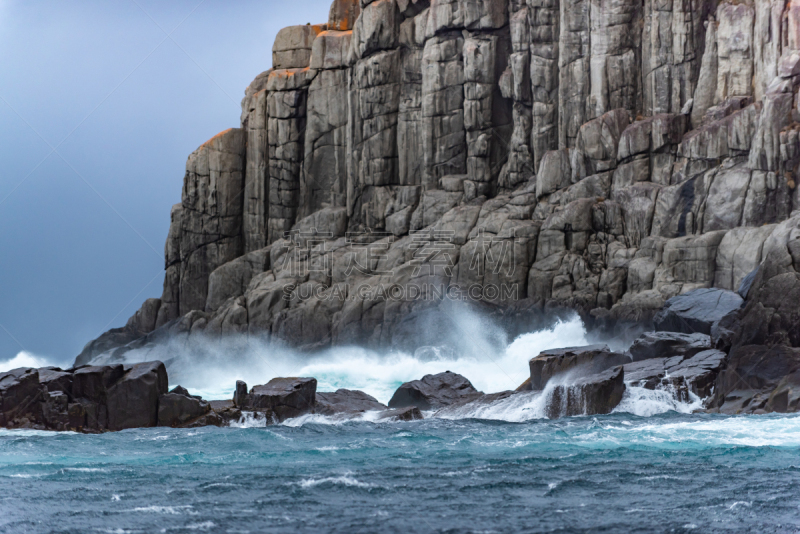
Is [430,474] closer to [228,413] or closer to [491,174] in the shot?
[228,413]

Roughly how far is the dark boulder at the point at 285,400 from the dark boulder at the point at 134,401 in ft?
9.36

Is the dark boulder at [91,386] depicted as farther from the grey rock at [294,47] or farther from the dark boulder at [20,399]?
the grey rock at [294,47]

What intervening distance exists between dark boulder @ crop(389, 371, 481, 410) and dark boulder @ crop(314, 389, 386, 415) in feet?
2.97

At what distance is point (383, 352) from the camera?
134 ft

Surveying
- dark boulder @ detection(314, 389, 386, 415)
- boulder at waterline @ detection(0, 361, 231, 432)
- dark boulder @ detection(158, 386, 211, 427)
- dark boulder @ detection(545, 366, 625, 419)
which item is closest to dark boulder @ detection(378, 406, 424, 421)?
dark boulder @ detection(314, 389, 386, 415)

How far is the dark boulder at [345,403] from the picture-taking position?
26.0 metres

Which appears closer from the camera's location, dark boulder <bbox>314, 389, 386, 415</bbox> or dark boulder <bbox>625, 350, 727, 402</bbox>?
dark boulder <bbox>625, 350, 727, 402</bbox>

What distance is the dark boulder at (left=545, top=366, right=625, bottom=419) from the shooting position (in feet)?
76.5

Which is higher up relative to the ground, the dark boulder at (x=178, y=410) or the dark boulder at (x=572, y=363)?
the dark boulder at (x=572, y=363)

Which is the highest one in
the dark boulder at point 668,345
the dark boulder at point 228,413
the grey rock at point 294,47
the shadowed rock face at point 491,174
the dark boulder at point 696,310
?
the grey rock at point 294,47

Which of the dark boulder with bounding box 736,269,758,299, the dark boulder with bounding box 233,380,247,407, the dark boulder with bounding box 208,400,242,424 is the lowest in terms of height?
the dark boulder with bounding box 208,400,242,424

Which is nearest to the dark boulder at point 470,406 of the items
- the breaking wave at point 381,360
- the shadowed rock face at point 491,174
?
the breaking wave at point 381,360

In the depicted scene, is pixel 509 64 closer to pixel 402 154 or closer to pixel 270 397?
pixel 402 154

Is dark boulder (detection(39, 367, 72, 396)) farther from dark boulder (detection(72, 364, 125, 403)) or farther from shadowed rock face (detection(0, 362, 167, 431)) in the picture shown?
dark boulder (detection(72, 364, 125, 403))
